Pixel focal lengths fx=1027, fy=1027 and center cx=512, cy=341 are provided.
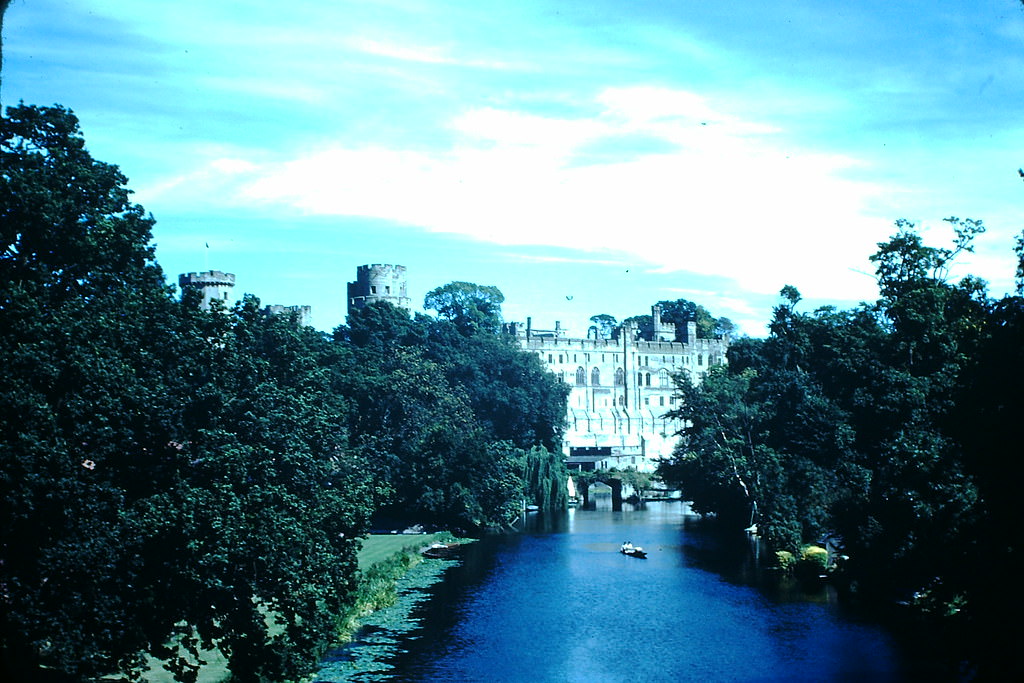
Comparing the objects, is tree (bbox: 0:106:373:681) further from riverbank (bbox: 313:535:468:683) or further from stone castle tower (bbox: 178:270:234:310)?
stone castle tower (bbox: 178:270:234:310)

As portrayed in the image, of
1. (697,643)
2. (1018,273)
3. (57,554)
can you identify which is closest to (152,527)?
(57,554)

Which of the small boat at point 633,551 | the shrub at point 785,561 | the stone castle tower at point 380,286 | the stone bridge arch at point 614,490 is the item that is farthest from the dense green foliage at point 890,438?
the stone castle tower at point 380,286

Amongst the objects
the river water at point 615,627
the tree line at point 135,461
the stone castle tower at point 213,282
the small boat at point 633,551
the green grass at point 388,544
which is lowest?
the river water at point 615,627

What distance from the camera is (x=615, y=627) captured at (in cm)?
4203

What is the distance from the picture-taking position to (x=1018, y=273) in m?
26.7

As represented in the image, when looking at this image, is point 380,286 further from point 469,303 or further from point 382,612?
→ point 382,612

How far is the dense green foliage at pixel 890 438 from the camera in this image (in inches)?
1005

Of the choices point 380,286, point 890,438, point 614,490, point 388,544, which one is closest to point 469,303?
point 380,286

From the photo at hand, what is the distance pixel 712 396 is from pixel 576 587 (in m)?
30.5


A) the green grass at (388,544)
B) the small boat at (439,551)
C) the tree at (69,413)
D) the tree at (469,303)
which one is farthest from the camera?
the tree at (469,303)

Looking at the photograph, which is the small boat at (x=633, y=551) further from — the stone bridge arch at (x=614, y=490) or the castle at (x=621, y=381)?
the castle at (x=621, y=381)

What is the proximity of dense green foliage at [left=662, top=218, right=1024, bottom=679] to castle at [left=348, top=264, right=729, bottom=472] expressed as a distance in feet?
140

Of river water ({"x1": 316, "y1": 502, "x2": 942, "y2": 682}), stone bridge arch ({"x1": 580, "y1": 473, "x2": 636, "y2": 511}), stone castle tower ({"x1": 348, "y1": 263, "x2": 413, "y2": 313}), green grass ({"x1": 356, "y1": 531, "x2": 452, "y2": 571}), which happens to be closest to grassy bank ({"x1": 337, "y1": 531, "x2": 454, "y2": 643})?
green grass ({"x1": 356, "y1": 531, "x2": 452, "y2": 571})

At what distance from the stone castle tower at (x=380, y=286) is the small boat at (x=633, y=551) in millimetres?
56278
